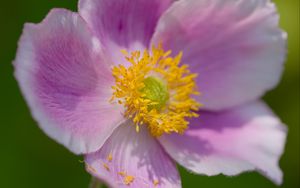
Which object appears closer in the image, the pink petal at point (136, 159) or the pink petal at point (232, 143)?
the pink petal at point (136, 159)

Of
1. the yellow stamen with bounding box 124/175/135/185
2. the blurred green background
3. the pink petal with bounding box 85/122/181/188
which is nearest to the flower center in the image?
the pink petal with bounding box 85/122/181/188

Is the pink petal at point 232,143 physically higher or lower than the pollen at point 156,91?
lower

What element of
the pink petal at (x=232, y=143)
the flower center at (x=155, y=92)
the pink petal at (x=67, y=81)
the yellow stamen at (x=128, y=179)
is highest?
the pink petal at (x=67, y=81)

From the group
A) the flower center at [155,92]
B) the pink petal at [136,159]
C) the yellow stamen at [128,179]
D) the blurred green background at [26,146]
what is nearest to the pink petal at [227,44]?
the flower center at [155,92]

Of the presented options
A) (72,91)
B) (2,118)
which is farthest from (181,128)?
(2,118)

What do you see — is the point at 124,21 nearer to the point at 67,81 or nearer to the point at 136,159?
the point at 67,81

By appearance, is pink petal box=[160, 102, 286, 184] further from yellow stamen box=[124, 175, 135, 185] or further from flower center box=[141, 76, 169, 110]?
yellow stamen box=[124, 175, 135, 185]

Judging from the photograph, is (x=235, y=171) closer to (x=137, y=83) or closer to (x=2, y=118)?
(x=137, y=83)

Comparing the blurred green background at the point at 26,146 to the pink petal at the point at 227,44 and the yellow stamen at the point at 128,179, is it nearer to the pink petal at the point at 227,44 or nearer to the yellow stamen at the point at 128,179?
the pink petal at the point at 227,44
